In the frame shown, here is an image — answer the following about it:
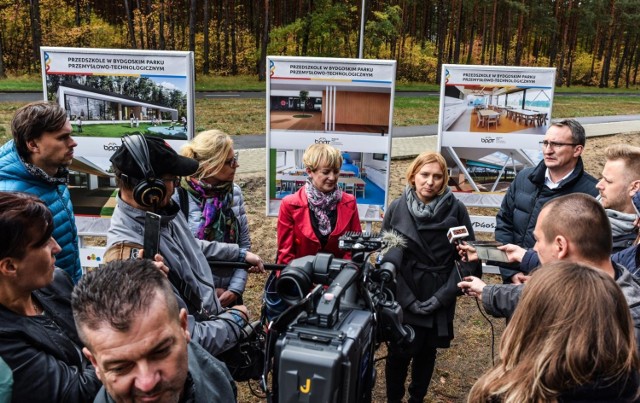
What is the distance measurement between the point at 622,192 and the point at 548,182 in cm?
70

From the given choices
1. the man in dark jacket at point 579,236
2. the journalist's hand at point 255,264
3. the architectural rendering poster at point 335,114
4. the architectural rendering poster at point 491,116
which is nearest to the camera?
the man in dark jacket at point 579,236

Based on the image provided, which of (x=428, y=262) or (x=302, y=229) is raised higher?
(x=302, y=229)

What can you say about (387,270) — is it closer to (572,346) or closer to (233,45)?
(572,346)

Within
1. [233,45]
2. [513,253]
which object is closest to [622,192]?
[513,253]

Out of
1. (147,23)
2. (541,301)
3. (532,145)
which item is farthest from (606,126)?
(147,23)

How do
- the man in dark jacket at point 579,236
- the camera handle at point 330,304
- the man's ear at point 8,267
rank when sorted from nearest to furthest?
the camera handle at point 330,304
the man's ear at point 8,267
the man in dark jacket at point 579,236

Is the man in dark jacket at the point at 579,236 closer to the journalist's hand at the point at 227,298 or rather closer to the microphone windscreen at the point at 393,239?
the microphone windscreen at the point at 393,239

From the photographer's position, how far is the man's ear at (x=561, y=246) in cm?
210

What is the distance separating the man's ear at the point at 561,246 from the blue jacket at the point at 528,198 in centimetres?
134

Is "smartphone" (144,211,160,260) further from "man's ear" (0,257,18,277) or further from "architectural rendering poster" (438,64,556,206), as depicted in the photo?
"architectural rendering poster" (438,64,556,206)

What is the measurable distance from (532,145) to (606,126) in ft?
45.9

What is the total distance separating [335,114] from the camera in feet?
15.6

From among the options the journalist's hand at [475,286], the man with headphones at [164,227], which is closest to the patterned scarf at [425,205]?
the journalist's hand at [475,286]

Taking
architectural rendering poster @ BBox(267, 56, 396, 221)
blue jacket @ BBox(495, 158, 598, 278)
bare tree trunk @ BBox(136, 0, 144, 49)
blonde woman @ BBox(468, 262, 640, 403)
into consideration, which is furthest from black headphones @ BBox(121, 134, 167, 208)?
bare tree trunk @ BBox(136, 0, 144, 49)
